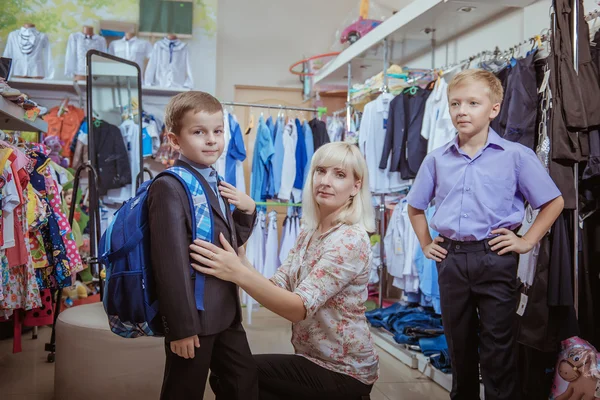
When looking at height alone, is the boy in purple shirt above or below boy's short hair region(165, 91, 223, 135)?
below

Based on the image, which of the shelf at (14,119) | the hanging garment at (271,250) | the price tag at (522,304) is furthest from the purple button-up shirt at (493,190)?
the hanging garment at (271,250)

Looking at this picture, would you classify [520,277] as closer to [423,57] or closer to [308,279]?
[308,279]

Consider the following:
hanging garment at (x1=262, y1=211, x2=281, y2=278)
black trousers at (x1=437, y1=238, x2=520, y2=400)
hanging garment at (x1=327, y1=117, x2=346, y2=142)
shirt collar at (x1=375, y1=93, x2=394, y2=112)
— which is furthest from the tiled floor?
hanging garment at (x1=327, y1=117, x2=346, y2=142)

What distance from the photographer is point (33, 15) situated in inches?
217

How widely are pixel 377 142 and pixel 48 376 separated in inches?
114

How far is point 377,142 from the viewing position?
4.30 m

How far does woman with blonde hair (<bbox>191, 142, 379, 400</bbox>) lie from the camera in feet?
5.18

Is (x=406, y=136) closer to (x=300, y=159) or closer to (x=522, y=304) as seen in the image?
(x=300, y=159)

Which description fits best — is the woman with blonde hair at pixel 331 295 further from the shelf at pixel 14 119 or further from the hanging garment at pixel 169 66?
the hanging garment at pixel 169 66

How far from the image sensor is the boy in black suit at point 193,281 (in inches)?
51.0

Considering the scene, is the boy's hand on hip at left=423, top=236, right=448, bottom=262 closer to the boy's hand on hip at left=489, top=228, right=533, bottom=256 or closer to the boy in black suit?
the boy's hand on hip at left=489, top=228, right=533, bottom=256

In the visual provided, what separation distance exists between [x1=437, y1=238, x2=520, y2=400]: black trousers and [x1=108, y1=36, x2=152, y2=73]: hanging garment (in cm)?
441

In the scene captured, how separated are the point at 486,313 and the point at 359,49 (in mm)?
3189

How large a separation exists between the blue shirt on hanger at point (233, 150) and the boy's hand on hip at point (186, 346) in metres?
3.39
